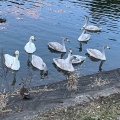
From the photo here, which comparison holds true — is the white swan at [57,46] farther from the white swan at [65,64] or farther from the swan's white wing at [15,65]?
the swan's white wing at [15,65]

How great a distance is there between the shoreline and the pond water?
2418 millimetres

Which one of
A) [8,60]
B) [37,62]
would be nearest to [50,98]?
[37,62]

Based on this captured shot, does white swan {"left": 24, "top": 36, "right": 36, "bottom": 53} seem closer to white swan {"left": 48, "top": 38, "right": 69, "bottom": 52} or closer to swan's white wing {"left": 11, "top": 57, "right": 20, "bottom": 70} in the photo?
white swan {"left": 48, "top": 38, "right": 69, "bottom": 52}

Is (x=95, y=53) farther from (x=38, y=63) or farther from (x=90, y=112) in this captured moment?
(x=90, y=112)

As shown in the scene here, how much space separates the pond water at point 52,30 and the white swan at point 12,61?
34 cm

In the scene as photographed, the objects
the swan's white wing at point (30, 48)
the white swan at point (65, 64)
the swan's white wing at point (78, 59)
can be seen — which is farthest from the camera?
the swan's white wing at point (30, 48)

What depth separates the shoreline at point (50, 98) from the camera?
10562mm

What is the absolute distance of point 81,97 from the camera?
39.0 feet

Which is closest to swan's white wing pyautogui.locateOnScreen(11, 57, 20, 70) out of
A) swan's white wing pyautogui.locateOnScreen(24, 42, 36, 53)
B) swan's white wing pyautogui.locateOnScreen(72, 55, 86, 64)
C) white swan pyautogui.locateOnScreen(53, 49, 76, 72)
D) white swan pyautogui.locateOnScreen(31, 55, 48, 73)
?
white swan pyautogui.locateOnScreen(31, 55, 48, 73)

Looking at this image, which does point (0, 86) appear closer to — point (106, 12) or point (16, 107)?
point (16, 107)

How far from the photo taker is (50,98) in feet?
41.1

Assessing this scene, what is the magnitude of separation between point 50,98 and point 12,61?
637 cm

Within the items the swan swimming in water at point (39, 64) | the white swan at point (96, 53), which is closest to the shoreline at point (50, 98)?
the swan swimming in water at point (39, 64)

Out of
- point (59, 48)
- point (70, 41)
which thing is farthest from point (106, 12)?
point (59, 48)
